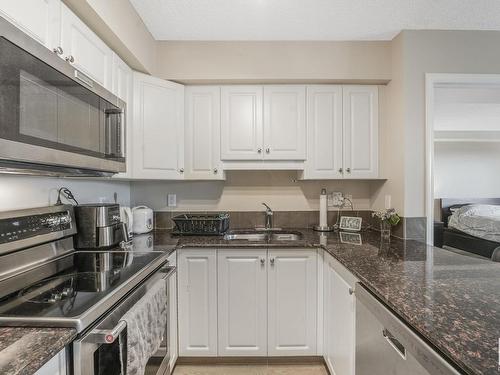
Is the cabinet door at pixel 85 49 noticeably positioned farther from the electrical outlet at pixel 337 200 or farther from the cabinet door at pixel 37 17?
the electrical outlet at pixel 337 200

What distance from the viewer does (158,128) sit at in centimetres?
217

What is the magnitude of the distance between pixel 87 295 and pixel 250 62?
6.36 feet

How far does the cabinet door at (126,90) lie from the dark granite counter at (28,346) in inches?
44.0

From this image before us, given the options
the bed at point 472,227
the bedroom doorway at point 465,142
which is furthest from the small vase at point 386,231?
the bed at point 472,227

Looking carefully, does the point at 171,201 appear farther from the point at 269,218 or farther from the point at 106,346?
the point at 106,346

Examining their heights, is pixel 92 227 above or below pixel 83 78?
below

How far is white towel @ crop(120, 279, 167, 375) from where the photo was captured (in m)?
1.08

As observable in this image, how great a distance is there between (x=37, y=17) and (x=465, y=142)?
2.82m

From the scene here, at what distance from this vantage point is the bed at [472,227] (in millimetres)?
2023

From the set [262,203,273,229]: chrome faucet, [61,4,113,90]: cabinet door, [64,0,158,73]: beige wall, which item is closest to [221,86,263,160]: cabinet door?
[262,203,273,229]: chrome faucet

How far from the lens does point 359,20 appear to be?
76.6 inches

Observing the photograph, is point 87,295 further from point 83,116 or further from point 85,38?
point 85,38

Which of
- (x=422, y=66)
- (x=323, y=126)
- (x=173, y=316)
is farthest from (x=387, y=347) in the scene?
(x=422, y=66)

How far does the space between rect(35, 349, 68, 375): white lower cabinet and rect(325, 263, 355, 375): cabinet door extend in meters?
1.21
